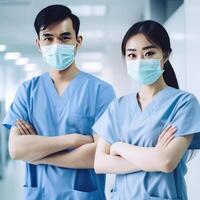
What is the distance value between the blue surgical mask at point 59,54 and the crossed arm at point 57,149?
1.06 feet

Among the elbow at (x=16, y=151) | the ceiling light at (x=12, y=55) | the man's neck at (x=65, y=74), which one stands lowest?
the elbow at (x=16, y=151)

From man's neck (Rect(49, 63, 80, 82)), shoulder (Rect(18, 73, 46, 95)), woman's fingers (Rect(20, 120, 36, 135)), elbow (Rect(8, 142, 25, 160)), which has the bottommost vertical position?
elbow (Rect(8, 142, 25, 160))

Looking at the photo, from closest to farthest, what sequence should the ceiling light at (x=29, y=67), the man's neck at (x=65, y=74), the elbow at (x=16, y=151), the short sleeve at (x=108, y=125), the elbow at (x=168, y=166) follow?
the elbow at (x=168, y=166), the short sleeve at (x=108, y=125), the elbow at (x=16, y=151), the man's neck at (x=65, y=74), the ceiling light at (x=29, y=67)

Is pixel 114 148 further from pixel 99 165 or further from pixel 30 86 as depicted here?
pixel 30 86

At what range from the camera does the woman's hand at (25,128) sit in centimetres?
161

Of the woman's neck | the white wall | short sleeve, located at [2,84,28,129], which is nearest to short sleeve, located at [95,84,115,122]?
the woman's neck

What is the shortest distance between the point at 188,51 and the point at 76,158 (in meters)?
0.92

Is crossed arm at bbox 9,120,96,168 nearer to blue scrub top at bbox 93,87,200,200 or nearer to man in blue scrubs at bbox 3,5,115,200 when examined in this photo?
man in blue scrubs at bbox 3,5,115,200

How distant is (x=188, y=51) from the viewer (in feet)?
6.62

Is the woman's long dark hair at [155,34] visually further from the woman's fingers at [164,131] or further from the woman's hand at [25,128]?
the woman's hand at [25,128]

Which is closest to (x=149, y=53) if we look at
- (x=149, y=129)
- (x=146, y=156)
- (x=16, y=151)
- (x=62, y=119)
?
(x=149, y=129)

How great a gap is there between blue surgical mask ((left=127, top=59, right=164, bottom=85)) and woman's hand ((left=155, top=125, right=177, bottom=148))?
0.22 metres

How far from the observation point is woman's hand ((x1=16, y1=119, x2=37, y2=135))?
161cm

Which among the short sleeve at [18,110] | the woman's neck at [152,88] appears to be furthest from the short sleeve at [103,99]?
the short sleeve at [18,110]
